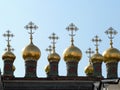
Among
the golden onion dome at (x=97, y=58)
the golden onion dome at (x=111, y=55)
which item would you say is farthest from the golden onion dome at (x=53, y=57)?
the golden onion dome at (x=111, y=55)

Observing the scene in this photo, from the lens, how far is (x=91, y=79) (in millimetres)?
44375

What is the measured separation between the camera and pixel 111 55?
45438mm

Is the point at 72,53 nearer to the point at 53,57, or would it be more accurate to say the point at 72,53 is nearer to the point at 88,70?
the point at 53,57

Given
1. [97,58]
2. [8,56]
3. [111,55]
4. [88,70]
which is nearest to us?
[111,55]

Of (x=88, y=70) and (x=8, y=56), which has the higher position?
(x=8, y=56)

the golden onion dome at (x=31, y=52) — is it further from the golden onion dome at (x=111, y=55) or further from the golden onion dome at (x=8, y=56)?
the golden onion dome at (x=111, y=55)

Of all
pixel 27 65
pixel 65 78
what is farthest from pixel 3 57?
pixel 65 78

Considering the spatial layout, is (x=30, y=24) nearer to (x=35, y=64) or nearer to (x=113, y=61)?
(x=35, y=64)

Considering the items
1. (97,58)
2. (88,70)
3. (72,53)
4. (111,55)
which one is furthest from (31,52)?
(88,70)

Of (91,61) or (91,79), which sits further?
(91,61)

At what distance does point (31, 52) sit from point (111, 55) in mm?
5287

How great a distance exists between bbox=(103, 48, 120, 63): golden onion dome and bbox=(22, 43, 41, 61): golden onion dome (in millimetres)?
4454

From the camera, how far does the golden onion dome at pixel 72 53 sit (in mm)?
45250

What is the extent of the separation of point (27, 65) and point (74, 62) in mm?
3138
